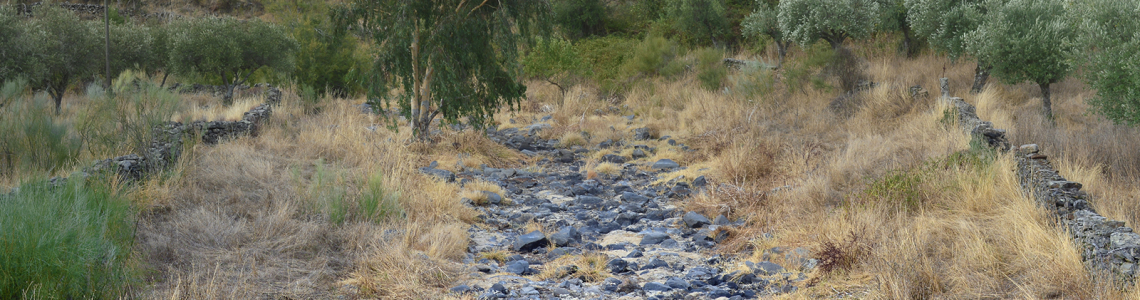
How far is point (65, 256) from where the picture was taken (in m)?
3.57

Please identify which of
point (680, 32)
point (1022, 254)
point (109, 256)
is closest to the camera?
point (109, 256)

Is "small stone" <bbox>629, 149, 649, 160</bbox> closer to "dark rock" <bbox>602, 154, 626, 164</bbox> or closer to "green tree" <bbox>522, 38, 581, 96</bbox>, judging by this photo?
"dark rock" <bbox>602, 154, 626, 164</bbox>

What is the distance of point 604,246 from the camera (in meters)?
6.04

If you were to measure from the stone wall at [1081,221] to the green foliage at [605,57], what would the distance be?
13141mm

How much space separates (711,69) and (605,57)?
4.45 meters

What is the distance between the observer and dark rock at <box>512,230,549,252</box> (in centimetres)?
594

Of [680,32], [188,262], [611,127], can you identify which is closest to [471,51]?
[611,127]

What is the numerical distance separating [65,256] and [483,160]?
7.27 m

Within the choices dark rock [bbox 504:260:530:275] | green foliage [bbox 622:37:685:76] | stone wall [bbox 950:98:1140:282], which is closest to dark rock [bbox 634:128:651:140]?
green foliage [bbox 622:37:685:76]

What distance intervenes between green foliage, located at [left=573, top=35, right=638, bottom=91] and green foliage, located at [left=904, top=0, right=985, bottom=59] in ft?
24.9

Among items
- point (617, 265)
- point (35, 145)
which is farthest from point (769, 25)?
point (35, 145)

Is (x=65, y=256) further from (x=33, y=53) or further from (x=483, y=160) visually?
(x=33, y=53)

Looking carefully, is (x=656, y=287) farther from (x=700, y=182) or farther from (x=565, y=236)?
(x=700, y=182)

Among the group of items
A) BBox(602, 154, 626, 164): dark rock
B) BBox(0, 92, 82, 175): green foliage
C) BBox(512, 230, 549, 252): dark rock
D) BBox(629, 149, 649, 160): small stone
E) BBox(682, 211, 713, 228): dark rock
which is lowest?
BBox(602, 154, 626, 164): dark rock
